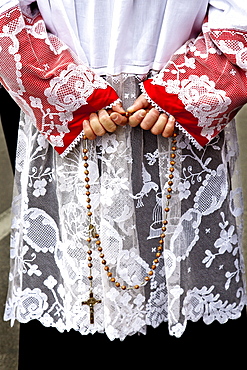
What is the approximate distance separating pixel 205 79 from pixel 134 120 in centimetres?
15

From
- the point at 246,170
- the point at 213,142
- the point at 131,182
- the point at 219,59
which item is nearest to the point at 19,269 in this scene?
the point at 131,182

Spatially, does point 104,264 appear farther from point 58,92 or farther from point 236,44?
point 236,44

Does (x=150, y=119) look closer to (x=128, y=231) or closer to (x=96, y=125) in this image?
(x=96, y=125)

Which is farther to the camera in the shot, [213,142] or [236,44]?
[213,142]

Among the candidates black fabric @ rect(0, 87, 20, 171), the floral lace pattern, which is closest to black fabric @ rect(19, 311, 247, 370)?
the floral lace pattern

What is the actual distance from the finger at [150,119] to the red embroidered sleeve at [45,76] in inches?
2.5

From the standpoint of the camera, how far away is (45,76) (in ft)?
3.31

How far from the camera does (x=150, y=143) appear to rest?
3.59 feet

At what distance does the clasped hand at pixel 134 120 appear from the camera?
1032 millimetres

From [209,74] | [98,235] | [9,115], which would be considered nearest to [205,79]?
[209,74]

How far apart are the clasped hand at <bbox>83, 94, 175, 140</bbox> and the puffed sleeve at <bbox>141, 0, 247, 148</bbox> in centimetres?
2

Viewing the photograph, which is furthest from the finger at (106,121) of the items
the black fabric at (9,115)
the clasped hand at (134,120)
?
the black fabric at (9,115)

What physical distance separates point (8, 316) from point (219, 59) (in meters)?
0.68

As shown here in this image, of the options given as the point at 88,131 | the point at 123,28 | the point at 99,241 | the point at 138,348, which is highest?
the point at 123,28
